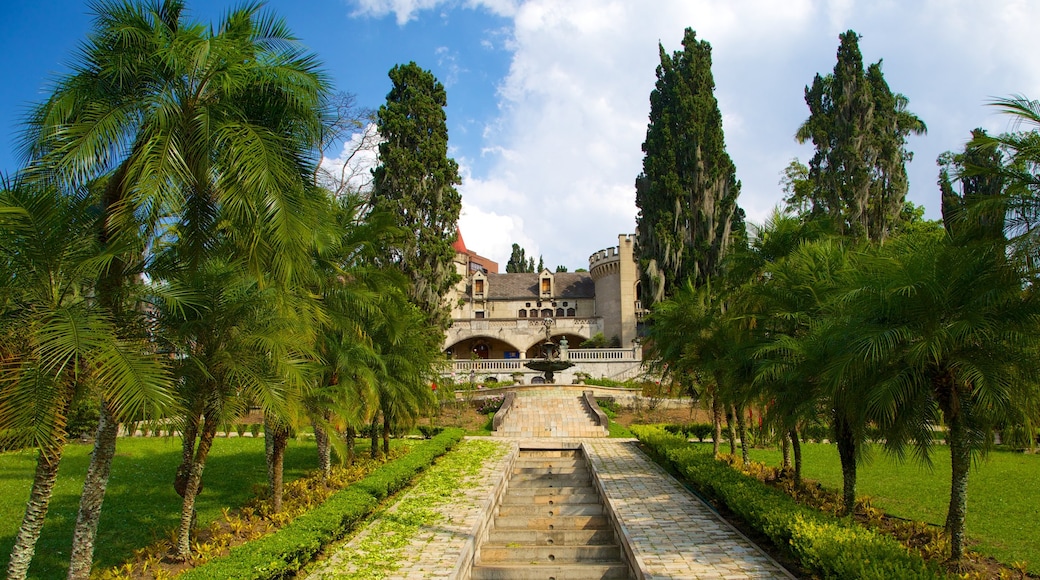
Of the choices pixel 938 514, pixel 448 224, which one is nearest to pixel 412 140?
pixel 448 224

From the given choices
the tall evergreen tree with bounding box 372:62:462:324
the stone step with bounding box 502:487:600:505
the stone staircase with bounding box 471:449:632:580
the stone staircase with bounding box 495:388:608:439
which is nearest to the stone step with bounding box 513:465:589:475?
the stone staircase with bounding box 471:449:632:580

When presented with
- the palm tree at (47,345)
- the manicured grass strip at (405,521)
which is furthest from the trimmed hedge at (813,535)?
the palm tree at (47,345)

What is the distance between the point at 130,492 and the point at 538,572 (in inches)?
361

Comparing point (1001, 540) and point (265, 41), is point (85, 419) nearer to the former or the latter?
point (265, 41)

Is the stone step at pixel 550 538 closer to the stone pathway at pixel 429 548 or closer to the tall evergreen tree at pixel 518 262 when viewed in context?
the stone pathway at pixel 429 548

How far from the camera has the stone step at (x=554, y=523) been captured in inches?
466

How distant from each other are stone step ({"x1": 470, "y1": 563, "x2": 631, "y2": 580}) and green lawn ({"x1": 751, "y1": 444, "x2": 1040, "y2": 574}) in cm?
434

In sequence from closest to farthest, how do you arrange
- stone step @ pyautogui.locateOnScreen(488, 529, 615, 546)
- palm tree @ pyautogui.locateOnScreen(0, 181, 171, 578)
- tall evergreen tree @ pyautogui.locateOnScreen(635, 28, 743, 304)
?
palm tree @ pyautogui.locateOnScreen(0, 181, 171, 578)
stone step @ pyautogui.locateOnScreen(488, 529, 615, 546)
tall evergreen tree @ pyautogui.locateOnScreen(635, 28, 743, 304)

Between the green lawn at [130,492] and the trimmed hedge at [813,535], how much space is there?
8.81 m

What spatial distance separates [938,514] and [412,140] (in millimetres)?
27274

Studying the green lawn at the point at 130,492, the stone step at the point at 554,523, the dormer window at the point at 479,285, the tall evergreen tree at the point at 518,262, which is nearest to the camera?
the green lawn at the point at 130,492

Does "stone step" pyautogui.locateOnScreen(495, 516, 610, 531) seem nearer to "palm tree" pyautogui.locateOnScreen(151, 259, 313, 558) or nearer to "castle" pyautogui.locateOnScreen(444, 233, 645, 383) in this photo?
"palm tree" pyautogui.locateOnScreen(151, 259, 313, 558)

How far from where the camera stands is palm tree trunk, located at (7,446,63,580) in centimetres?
640

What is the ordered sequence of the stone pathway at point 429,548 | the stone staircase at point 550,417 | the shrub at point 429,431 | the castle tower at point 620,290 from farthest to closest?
the castle tower at point 620,290 → the stone staircase at point 550,417 → the shrub at point 429,431 → the stone pathway at point 429,548
